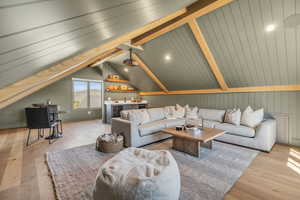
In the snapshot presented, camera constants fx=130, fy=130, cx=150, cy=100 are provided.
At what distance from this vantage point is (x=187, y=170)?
2.07m

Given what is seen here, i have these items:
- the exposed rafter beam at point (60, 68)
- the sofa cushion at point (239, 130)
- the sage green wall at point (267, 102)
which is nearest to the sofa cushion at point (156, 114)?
the sofa cushion at point (239, 130)

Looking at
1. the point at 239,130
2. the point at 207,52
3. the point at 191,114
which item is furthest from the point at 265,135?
the point at 207,52

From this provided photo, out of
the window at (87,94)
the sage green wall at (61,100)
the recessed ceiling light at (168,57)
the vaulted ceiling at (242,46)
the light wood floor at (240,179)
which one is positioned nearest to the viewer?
the light wood floor at (240,179)

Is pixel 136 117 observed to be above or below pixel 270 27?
below

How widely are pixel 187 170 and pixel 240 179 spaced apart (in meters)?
0.74

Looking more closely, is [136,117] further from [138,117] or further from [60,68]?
[60,68]

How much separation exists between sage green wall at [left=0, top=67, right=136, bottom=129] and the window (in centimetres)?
21

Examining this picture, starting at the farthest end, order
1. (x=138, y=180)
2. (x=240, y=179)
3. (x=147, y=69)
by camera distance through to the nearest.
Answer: (x=147, y=69)
(x=240, y=179)
(x=138, y=180)

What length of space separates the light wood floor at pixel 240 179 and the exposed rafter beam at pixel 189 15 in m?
2.95

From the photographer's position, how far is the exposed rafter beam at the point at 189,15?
7.98 feet

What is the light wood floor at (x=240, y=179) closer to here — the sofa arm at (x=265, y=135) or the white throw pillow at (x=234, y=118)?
the sofa arm at (x=265, y=135)

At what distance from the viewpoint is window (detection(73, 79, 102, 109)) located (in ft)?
20.2

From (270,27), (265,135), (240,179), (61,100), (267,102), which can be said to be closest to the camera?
(240,179)

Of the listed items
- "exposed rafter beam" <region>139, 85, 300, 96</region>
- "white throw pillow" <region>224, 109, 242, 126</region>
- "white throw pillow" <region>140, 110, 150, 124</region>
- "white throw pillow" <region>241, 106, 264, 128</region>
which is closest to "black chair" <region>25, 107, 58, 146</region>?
"white throw pillow" <region>140, 110, 150, 124</region>
